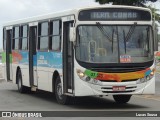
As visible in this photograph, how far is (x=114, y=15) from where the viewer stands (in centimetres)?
1711

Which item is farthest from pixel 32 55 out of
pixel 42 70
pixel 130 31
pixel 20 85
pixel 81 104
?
pixel 130 31

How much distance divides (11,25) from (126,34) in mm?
9146

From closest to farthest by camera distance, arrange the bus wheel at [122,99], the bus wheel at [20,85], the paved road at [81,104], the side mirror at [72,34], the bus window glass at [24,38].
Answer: the side mirror at [72,34] < the paved road at [81,104] < the bus wheel at [122,99] < the bus window glass at [24,38] < the bus wheel at [20,85]

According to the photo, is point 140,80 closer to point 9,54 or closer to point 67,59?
point 67,59

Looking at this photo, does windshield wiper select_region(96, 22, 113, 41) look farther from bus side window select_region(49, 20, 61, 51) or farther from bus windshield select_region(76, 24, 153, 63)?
bus side window select_region(49, 20, 61, 51)

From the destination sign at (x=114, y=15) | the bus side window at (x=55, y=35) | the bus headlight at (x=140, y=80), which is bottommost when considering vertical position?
the bus headlight at (x=140, y=80)

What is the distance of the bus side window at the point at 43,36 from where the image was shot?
19.8 metres

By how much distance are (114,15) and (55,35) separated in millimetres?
2430

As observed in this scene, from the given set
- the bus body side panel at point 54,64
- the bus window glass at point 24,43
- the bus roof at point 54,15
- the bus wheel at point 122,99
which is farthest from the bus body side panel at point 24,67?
the bus wheel at point 122,99

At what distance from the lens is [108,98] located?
69.9 feet

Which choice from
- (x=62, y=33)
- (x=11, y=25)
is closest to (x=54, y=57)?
(x=62, y=33)

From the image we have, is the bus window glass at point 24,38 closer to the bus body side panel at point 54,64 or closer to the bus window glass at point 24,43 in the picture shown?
the bus window glass at point 24,43

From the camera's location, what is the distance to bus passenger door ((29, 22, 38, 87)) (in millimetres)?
21281

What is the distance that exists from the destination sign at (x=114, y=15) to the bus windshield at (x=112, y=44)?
0.80 ft
